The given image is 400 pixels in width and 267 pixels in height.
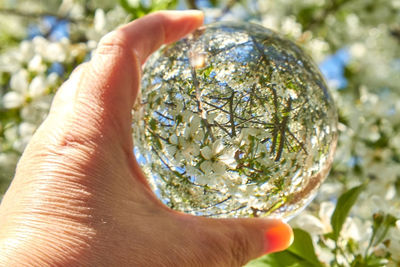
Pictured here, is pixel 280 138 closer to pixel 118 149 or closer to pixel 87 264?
pixel 118 149

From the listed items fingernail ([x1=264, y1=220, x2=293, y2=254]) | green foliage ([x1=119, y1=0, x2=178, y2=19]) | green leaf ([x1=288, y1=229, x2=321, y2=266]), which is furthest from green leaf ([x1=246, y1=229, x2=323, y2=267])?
green foliage ([x1=119, y1=0, x2=178, y2=19])

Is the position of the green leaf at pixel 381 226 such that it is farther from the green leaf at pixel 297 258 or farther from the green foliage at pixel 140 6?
the green foliage at pixel 140 6

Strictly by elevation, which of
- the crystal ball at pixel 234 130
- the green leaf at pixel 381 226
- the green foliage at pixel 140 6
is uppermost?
the green foliage at pixel 140 6

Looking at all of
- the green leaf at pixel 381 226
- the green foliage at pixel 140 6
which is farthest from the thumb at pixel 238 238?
the green foliage at pixel 140 6

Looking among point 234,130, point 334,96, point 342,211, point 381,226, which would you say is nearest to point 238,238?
point 234,130

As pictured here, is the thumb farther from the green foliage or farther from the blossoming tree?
the green foliage

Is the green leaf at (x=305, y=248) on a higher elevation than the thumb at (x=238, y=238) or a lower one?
lower

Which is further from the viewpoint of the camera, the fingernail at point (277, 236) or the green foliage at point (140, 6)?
the green foliage at point (140, 6)
